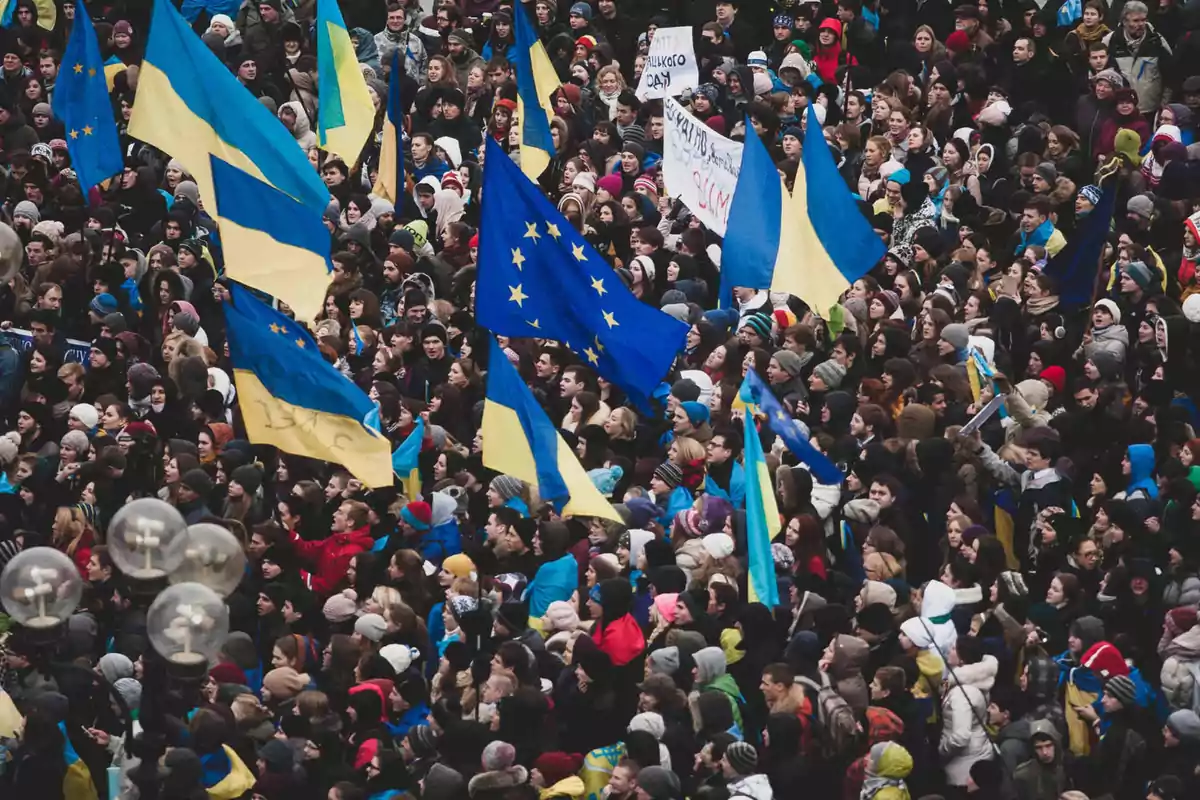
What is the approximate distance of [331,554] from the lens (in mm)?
16641

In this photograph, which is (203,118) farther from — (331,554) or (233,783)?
(233,783)

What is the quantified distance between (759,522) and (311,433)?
2914 mm

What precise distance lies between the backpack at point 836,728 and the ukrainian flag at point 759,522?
1.22 metres

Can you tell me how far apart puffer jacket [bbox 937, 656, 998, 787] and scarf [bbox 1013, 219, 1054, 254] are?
6.01m

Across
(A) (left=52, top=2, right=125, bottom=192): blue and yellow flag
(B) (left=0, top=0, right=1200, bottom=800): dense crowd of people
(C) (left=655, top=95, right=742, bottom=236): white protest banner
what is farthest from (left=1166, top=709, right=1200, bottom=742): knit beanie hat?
(A) (left=52, top=2, right=125, bottom=192): blue and yellow flag

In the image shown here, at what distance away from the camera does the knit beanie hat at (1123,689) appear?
14055mm

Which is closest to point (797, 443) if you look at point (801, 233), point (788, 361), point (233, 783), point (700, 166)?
point (788, 361)

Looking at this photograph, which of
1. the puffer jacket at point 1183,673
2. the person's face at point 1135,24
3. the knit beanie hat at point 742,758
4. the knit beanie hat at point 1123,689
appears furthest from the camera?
the person's face at point 1135,24

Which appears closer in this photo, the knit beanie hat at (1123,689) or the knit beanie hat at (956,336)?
the knit beanie hat at (1123,689)

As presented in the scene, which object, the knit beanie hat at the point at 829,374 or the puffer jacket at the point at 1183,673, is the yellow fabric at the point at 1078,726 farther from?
the knit beanie hat at the point at 829,374

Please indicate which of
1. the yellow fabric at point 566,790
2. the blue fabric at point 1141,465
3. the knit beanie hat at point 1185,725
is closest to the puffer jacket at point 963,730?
the knit beanie hat at point 1185,725

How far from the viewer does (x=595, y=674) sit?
1461 cm

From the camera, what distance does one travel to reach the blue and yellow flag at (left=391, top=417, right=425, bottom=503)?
17.4 m

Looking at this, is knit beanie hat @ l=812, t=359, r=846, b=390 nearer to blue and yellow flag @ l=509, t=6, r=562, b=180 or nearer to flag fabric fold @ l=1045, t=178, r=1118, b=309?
flag fabric fold @ l=1045, t=178, r=1118, b=309
